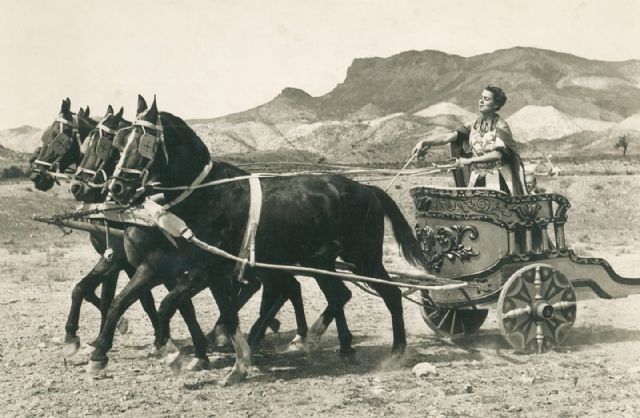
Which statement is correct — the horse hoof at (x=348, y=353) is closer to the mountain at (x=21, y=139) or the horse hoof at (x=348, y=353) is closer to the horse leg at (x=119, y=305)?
the horse leg at (x=119, y=305)

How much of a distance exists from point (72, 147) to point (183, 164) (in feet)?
8.10

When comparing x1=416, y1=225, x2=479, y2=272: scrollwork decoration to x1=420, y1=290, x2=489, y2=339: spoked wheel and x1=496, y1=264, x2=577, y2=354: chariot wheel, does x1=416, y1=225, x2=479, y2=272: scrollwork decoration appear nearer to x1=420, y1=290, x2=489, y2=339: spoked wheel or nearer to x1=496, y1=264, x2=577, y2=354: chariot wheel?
x1=496, y1=264, x2=577, y2=354: chariot wheel

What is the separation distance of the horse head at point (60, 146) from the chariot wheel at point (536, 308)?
5107 millimetres

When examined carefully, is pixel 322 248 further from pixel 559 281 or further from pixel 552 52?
pixel 552 52

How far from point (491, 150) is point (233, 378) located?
3.61 metres

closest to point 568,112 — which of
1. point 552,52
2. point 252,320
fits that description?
point 552,52

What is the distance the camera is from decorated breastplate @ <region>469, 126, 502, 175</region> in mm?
7836

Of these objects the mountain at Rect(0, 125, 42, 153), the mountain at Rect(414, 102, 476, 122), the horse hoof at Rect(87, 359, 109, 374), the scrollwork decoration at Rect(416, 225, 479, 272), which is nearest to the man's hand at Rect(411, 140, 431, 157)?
the scrollwork decoration at Rect(416, 225, 479, 272)

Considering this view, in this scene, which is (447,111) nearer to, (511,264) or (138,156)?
(511,264)

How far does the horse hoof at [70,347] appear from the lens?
7.83m

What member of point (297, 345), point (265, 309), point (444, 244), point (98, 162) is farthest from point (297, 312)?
point (98, 162)

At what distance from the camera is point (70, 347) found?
7891mm

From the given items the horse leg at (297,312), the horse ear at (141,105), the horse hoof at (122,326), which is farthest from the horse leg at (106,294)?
the horse ear at (141,105)

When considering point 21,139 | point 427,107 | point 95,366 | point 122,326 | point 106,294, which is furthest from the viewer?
point 427,107
